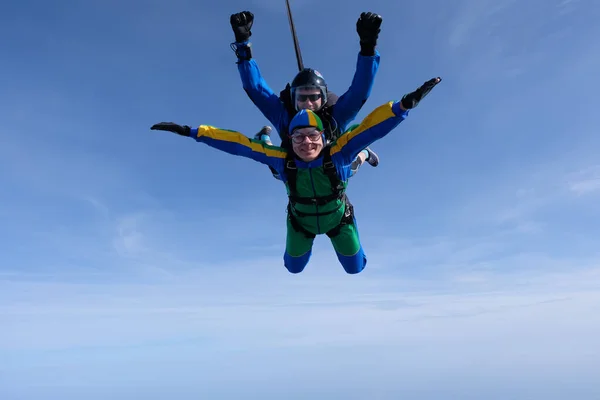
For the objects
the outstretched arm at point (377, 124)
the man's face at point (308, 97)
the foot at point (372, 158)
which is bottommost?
the outstretched arm at point (377, 124)

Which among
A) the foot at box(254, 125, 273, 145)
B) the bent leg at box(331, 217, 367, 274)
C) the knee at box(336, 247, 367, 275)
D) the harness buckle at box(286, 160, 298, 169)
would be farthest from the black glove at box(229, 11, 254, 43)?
the knee at box(336, 247, 367, 275)

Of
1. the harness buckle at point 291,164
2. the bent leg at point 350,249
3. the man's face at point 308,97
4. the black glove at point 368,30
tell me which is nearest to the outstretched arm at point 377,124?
the harness buckle at point 291,164

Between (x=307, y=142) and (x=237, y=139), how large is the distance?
2.79 ft

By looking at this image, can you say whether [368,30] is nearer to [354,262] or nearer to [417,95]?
[417,95]

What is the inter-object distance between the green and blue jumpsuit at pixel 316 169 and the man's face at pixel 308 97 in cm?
66

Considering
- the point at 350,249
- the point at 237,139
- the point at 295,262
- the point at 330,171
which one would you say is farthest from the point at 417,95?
the point at 295,262

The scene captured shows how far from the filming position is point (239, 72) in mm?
5777

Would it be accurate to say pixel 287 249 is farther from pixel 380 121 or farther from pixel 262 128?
pixel 380 121

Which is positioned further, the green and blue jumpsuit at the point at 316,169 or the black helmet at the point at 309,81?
the black helmet at the point at 309,81

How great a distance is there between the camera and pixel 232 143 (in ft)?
15.7

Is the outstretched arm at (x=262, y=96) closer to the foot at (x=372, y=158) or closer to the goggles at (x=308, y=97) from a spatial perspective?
the goggles at (x=308, y=97)

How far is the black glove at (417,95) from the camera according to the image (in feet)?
11.7

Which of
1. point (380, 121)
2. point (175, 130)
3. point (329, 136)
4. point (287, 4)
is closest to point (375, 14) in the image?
point (380, 121)

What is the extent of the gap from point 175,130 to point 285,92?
2155mm
